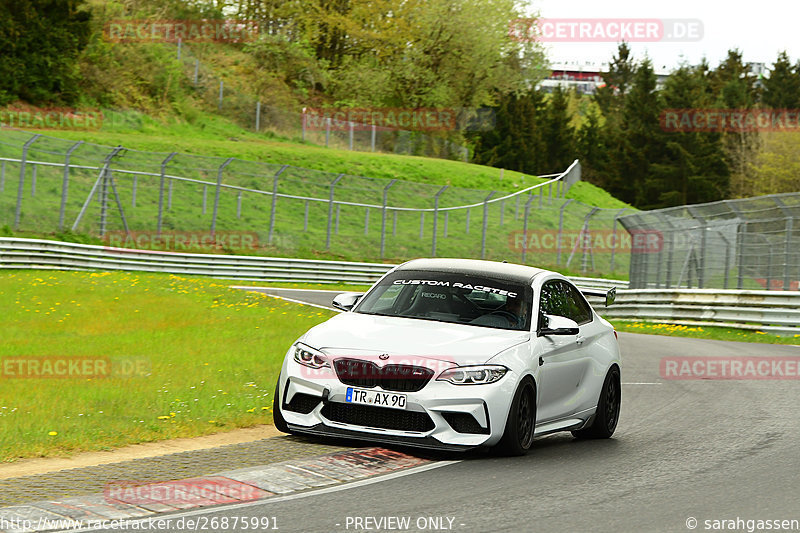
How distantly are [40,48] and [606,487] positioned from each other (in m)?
46.2

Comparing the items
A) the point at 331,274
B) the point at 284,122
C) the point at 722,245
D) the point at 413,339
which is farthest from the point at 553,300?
the point at 284,122

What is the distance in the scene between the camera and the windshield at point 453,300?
30.7 feet

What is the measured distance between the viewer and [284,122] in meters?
62.3

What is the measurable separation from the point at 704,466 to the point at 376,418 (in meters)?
2.52

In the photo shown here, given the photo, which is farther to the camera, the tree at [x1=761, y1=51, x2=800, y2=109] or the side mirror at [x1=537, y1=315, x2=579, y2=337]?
the tree at [x1=761, y1=51, x2=800, y2=109]

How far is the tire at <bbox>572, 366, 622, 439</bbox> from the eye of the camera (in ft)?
33.9

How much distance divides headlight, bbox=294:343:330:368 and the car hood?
49mm

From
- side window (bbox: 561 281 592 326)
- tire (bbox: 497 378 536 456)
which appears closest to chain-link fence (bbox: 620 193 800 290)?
side window (bbox: 561 281 592 326)

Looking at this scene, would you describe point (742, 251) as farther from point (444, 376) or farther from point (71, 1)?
point (71, 1)

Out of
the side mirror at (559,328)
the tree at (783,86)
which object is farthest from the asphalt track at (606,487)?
the tree at (783,86)

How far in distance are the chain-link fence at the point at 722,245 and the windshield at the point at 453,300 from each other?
15.6m

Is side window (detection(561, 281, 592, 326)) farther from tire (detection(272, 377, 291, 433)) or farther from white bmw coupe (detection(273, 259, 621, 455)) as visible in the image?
tire (detection(272, 377, 291, 433))

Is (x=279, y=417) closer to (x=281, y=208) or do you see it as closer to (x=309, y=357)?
(x=309, y=357)

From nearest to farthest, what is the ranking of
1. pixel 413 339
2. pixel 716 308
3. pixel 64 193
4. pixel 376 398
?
pixel 376 398, pixel 413 339, pixel 716 308, pixel 64 193
